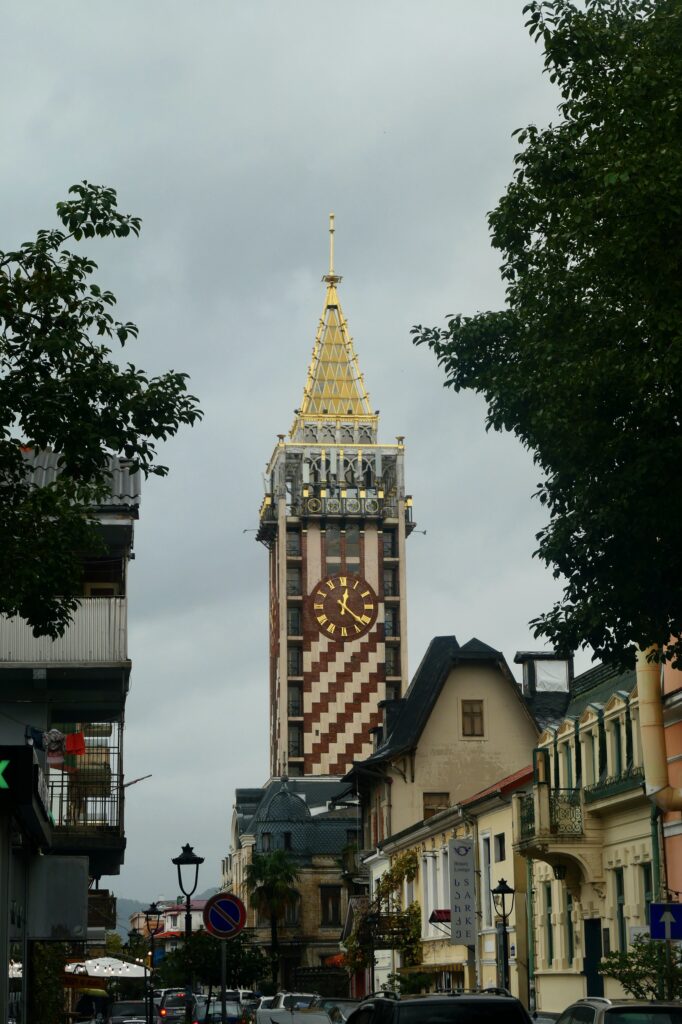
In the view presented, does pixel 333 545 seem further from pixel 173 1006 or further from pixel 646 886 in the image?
pixel 646 886

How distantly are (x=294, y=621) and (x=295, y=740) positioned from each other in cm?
824

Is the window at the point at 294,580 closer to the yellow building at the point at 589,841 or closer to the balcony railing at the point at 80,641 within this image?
the yellow building at the point at 589,841

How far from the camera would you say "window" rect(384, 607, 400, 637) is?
117688 millimetres

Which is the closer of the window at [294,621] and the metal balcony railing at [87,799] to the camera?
the metal balcony railing at [87,799]

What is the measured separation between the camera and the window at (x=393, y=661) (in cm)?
11666

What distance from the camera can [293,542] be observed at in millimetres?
118062

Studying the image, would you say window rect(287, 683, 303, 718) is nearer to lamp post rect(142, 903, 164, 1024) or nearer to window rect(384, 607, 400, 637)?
window rect(384, 607, 400, 637)

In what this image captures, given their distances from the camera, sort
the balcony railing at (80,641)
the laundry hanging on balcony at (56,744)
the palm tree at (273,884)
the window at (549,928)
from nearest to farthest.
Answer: the laundry hanging on balcony at (56,744), the balcony railing at (80,641), the window at (549,928), the palm tree at (273,884)

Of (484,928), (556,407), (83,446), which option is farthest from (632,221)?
(484,928)

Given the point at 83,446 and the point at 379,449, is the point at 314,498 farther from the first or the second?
the point at 83,446

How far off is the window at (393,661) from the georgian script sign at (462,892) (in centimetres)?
6708

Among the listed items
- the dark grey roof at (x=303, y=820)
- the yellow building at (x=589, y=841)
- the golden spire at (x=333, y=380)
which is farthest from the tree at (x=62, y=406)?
the golden spire at (x=333, y=380)

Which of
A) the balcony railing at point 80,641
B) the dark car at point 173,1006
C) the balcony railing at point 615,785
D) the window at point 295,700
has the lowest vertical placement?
the dark car at point 173,1006

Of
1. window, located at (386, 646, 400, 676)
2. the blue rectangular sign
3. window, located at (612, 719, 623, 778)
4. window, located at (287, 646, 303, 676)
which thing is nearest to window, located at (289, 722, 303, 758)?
window, located at (287, 646, 303, 676)
